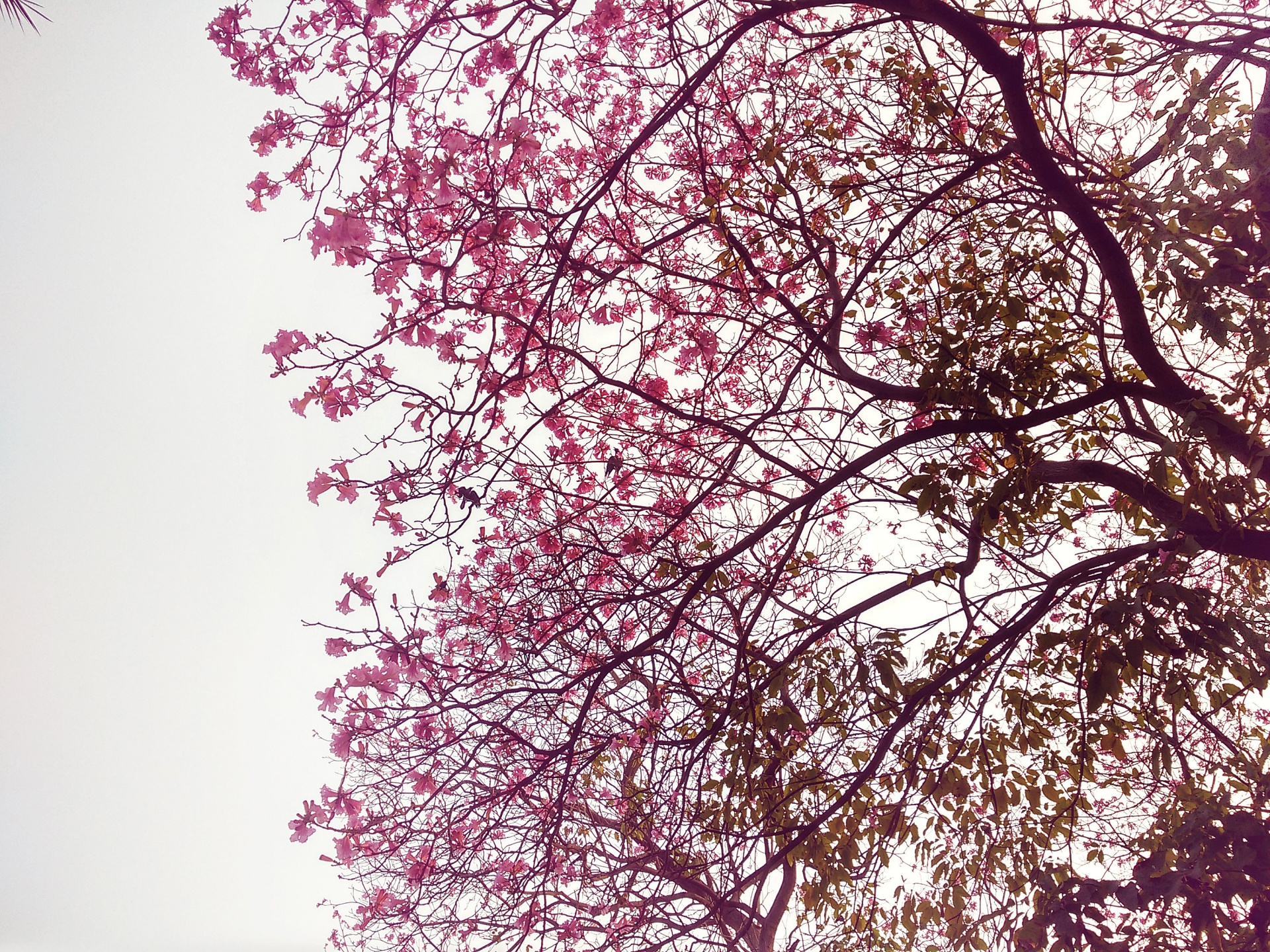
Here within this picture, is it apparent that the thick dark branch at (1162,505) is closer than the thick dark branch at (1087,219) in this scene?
No

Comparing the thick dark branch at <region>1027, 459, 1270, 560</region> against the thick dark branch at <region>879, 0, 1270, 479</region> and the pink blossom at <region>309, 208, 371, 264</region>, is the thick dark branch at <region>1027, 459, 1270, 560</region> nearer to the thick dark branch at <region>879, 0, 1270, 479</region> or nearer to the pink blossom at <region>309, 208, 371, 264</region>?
the thick dark branch at <region>879, 0, 1270, 479</region>

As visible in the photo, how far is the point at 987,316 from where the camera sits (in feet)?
11.6

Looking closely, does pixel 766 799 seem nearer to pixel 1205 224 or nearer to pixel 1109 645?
pixel 1109 645

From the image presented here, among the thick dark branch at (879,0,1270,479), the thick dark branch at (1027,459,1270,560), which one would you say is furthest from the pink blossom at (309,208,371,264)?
the thick dark branch at (1027,459,1270,560)

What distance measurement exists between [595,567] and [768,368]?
178 centimetres

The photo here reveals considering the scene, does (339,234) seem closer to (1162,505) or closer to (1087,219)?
(1087,219)

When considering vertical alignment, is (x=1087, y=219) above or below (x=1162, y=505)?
above

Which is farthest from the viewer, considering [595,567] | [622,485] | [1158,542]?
[622,485]

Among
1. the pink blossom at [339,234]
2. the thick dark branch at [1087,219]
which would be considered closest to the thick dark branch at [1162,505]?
the thick dark branch at [1087,219]

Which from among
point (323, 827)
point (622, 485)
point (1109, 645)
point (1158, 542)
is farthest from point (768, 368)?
point (323, 827)

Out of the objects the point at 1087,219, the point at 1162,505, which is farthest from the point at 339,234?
the point at 1162,505

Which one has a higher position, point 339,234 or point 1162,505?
point 339,234

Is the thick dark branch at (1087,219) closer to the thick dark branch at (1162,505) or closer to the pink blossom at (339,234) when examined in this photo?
the thick dark branch at (1162,505)

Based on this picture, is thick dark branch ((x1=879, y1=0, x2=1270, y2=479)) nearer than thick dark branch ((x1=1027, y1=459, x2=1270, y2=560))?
Yes
